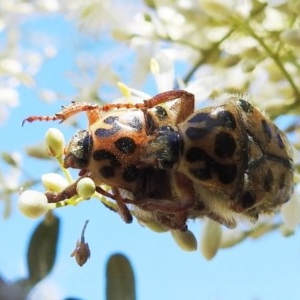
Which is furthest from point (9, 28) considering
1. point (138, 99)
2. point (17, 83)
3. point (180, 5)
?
point (138, 99)

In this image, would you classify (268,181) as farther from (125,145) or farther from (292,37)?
(292,37)

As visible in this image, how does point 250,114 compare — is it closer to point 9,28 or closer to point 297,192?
point 297,192

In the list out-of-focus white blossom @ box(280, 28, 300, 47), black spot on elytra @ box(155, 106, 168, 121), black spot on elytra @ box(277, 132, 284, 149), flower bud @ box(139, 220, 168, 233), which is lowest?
flower bud @ box(139, 220, 168, 233)

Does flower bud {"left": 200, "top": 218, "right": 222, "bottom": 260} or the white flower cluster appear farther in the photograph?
flower bud {"left": 200, "top": 218, "right": 222, "bottom": 260}

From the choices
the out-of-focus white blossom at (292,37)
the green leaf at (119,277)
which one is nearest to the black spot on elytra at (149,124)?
the green leaf at (119,277)

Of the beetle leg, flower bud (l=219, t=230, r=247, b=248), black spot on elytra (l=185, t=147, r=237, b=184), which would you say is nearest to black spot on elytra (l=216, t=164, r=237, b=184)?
black spot on elytra (l=185, t=147, r=237, b=184)

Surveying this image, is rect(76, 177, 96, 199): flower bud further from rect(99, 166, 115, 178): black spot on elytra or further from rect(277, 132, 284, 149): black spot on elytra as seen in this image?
rect(277, 132, 284, 149): black spot on elytra

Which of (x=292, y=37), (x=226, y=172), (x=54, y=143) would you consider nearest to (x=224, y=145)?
(x=226, y=172)
